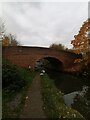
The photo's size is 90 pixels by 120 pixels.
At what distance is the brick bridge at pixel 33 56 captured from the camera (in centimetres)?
4369

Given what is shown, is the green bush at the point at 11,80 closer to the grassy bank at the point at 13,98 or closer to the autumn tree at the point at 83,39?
the grassy bank at the point at 13,98

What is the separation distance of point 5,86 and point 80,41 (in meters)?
20.4

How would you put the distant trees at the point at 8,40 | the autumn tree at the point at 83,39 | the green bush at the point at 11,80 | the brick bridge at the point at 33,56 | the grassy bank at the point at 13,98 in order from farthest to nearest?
the distant trees at the point at 8,40
the brick bridge at the point at 33,56
the autumn tree at the point at 83,39
the green bush at the point at 11,80
the grassy bank at the point at 13,98

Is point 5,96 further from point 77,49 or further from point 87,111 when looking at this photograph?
point 77,49

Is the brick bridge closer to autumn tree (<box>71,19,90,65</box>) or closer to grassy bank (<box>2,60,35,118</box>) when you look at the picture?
autumn tree (<box>71,19,90,65</box>)

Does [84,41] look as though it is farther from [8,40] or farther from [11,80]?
[8,40]

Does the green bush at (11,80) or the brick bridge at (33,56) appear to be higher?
the brick bridge at (33,56)

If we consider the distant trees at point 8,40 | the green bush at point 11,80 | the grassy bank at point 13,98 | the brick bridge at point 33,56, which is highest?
the distant trees at point 8,40

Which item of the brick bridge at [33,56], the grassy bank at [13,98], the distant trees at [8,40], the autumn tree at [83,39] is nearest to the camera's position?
the grassy bank at [13,98]

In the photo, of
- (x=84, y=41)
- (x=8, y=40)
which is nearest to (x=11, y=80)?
(x=84, y=41)

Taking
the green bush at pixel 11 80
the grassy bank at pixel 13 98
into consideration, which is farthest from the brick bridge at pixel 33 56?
the green bush at pixel 11 80

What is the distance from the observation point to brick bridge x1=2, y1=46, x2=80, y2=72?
43688 mm

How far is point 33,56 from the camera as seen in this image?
4706cm

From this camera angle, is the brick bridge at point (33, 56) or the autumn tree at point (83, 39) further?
the brick bridge at point (33, 56)
